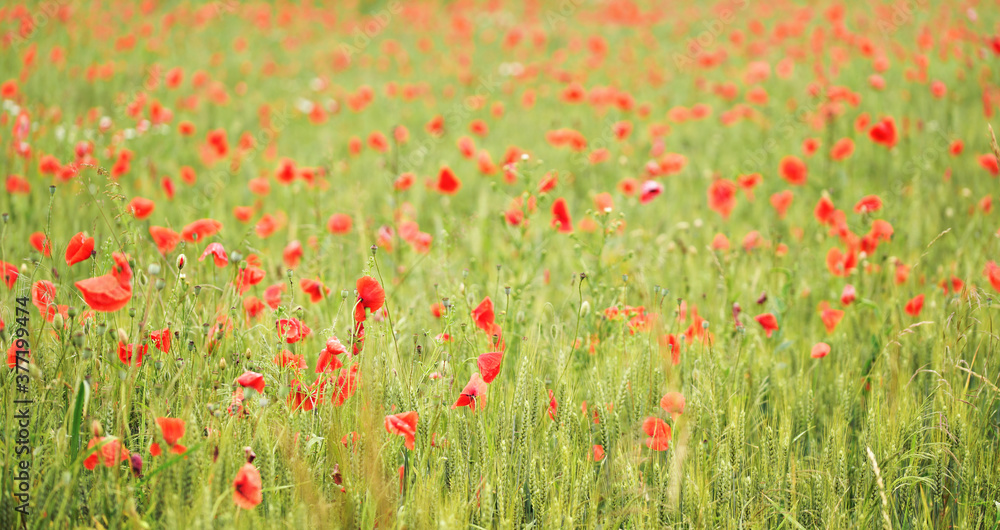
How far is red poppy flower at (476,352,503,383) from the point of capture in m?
1.37

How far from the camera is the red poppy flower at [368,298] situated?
1.42 m

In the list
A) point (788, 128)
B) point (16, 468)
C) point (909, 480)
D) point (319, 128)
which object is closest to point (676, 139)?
point (788, 128)

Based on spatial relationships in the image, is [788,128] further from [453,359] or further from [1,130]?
[1,130]

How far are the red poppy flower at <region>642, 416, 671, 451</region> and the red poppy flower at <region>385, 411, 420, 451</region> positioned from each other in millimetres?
485

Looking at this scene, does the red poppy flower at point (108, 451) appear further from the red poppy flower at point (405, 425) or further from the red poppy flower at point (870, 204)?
the red poppy flower at point (870, 204)

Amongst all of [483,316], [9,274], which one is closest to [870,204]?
[483,316]

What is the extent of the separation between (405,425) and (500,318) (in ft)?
2.61

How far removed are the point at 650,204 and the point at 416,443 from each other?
2.46 metres

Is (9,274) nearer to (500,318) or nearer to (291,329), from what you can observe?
(291,329)

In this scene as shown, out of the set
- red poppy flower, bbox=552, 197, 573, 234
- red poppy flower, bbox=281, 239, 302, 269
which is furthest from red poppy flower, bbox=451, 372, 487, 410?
red poppy flower, bbox=281, 239, 302, 269

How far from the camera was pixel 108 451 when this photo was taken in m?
1.17

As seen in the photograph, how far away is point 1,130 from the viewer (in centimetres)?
371

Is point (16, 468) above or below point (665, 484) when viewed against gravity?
above

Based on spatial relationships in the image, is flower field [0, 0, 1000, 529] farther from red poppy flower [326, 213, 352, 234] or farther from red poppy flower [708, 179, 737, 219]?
red poppy flower [326, 213, 352, 234]
